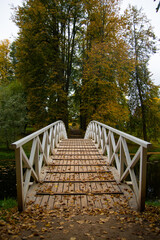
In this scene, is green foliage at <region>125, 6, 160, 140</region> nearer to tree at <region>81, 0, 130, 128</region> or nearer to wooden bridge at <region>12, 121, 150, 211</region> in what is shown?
tree at <region>81, 0, 130, 128</region>

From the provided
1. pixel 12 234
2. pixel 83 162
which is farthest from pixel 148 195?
pixel 12 234

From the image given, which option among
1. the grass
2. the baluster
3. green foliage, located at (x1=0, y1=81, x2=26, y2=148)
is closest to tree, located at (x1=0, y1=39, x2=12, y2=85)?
green foliage, located at (x1=0, y1=81, x2=26, y2=148)

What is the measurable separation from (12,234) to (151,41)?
61.1 ft

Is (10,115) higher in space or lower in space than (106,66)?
lower

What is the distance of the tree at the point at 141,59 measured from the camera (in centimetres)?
1758

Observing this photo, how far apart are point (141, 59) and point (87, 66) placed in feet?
21.0

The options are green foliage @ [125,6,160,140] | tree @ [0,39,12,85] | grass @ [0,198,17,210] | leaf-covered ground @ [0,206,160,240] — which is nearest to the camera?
leaf-covered ground @ [0,206,160,240]

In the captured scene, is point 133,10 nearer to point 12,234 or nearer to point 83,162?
point 83,162

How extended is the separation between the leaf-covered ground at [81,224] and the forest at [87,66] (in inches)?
400

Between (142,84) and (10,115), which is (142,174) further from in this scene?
(10,115)

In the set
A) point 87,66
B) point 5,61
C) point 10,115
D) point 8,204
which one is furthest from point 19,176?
point 5,61

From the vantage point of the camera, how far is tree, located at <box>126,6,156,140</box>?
57.7 feet

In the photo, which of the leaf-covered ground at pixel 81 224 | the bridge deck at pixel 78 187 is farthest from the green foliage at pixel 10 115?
the leaf-covered ground at pixel 81 224

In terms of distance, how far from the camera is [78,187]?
394 centimetres
